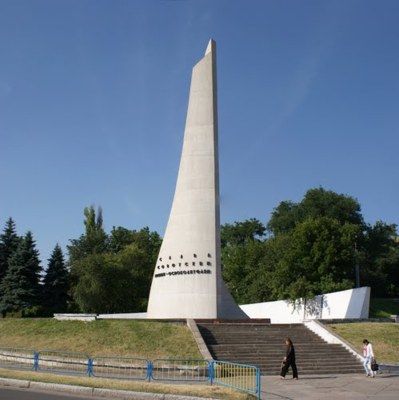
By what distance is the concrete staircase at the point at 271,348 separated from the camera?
17391mm

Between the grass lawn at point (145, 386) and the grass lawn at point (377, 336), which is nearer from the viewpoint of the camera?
the grass lawn at point (145, 386)

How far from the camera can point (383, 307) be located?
4684cm

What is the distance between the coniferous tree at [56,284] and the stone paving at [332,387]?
84.1ft

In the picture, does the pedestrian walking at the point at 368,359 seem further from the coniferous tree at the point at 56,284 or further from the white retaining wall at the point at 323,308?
the coniferous tree at the point at 56,284

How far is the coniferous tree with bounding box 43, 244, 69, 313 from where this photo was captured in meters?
38.2

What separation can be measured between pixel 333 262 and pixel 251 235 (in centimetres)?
2706

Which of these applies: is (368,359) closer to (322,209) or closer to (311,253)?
(311,253)

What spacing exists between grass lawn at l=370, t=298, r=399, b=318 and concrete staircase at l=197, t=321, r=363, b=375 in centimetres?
2369

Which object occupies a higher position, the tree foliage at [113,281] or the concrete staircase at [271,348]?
the tree foliage at [113,281]

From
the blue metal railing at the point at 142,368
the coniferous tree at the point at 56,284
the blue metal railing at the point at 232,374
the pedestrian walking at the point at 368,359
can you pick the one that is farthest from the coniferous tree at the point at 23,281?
the pedestrian walking at the point at 368,359

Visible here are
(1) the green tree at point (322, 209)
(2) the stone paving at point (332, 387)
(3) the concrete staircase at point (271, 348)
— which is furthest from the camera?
(1) the green tree at point (322, 209)

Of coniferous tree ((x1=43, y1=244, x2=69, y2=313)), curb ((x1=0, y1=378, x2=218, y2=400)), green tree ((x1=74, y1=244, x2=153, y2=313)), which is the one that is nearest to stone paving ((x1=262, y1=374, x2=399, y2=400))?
curb ((x1=0, y1=378, x2=218, y2=400))

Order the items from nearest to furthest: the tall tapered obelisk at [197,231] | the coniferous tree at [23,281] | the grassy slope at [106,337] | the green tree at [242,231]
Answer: the grassy slope at [106,337], the tall tapered obelisk at [197,231], the coniferous tree at [23,281], the green tree at [242,231]

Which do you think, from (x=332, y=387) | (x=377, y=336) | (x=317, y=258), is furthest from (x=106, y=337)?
(x=317, y=258)
